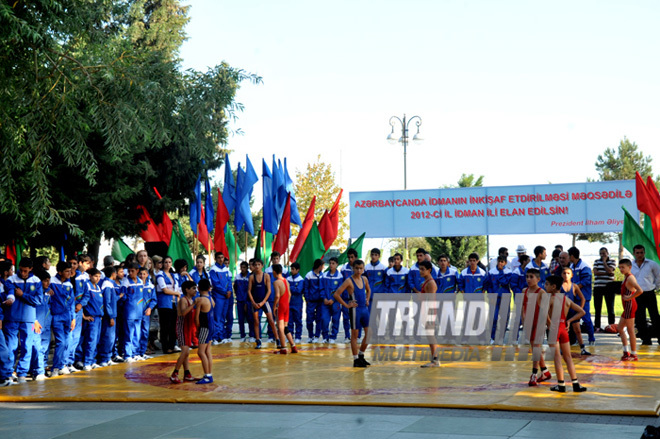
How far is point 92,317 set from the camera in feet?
45.0

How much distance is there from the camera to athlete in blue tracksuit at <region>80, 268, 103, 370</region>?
13672 mm

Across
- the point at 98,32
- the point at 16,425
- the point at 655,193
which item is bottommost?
the point at 16,425

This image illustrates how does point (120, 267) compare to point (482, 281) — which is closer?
point (120, 267)

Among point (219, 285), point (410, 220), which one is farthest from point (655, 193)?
point (219, 285)

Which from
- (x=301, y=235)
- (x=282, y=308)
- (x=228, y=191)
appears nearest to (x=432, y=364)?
(x=282, y=308)

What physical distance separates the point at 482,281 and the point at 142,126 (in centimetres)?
894

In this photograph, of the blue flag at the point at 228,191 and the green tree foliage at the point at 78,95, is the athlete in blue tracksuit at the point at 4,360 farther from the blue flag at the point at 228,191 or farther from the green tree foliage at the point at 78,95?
the blue flag at the point at 228,191

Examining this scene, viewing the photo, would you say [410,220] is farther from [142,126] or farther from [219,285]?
[142,126]

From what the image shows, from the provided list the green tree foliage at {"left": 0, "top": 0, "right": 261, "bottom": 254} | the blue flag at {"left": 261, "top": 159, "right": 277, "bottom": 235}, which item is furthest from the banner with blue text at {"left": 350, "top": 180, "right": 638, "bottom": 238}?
the green tree foliage at {"left": 0, "top": 0, "right": 261, "bottom": 254}

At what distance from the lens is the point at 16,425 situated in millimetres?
8711

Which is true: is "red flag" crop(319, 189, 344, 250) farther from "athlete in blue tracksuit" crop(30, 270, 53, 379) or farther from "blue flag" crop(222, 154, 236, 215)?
"athlete in blue tracksuit" crop(30, 270, 53, 379)

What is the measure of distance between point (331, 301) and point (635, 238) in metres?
7.37

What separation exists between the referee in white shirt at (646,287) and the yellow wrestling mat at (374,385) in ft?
4.48

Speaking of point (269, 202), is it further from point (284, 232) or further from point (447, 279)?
point (447, 279)
